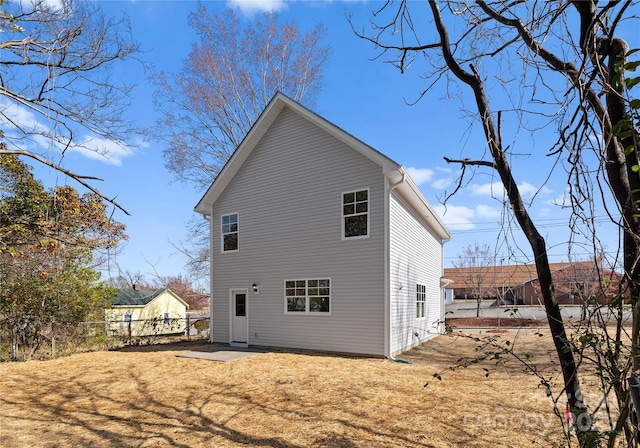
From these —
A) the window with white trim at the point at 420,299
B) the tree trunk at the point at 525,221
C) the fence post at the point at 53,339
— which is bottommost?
the fence post at the point at 53,339

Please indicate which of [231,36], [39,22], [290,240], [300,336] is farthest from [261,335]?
[231,36]

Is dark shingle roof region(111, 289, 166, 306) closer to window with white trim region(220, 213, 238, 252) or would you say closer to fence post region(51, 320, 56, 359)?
fence post region(51, 320, 56, 359)

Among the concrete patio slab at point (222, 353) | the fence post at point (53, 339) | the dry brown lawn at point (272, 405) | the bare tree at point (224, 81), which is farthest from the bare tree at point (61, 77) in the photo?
the bare tree at point (224, 81)

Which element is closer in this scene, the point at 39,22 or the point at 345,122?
the point at 39,22

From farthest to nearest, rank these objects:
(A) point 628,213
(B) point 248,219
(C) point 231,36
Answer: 1. (C) point 231,36
2. (B) point 248,219
3. (A) point 628,213

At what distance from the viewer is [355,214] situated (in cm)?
1047

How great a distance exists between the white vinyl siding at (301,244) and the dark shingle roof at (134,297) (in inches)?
504

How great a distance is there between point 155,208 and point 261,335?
234 inches

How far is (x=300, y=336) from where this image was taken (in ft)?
36.1

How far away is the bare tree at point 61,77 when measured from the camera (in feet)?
14.6

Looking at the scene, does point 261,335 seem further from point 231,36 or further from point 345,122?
point 231,36

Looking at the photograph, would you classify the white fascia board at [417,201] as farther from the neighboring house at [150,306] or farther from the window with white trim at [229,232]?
the neighboring house at [150,306]

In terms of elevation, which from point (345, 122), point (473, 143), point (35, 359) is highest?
point (345, 122)

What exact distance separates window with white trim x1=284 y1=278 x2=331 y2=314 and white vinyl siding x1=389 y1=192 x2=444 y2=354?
75.5 inches
